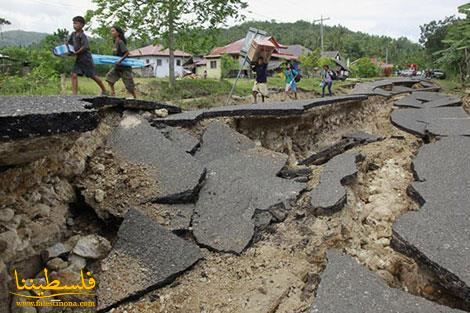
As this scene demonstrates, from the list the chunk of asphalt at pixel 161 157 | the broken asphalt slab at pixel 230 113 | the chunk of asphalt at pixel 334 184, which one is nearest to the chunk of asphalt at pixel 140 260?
the chunk of asphalt at pixel 161 157

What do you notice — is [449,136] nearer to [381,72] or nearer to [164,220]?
[164,220]

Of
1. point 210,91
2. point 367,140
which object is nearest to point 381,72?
point 210,91

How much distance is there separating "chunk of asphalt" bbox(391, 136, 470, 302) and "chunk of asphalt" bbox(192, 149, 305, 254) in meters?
1.11

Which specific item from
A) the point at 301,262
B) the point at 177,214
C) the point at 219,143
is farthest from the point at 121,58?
the point at 301,262

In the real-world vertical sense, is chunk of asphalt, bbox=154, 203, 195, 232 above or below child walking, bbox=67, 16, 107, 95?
below

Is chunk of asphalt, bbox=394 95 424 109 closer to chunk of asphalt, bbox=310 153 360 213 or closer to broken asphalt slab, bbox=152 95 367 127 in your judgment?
broken asphalt slab, bbox=152 95 367 127

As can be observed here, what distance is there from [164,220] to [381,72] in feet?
153

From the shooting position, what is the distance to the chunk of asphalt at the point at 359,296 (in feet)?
7.42

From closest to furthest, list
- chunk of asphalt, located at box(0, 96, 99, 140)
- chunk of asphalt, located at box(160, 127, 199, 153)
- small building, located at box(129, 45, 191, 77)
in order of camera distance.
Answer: chunk of asphalt, located at box(0, 96, 99, 140), chunk of asphalt, located at box(160, 127, 199, 153), small building, located at box(129, 45, 191, 77)

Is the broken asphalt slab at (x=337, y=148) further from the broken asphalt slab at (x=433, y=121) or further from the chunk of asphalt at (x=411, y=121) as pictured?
the broken asphalt slab at (x=433, y=121)

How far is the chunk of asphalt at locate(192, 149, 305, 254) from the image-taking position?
325 centimetres

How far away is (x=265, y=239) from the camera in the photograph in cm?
326

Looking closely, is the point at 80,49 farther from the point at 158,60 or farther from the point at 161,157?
the point at 158,60

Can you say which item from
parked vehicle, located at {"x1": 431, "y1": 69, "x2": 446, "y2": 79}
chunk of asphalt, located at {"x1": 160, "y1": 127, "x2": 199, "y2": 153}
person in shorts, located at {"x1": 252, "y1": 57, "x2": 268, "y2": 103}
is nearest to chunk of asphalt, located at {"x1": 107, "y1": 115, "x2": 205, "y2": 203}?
chunk of asphalt, located at {"x1": 160, "y1": 127, "x2": 199, "y2": 153}
